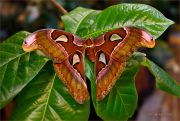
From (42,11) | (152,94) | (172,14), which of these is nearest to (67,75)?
(42,11)

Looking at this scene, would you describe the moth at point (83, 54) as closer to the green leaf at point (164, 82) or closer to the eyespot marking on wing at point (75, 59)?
the eyespot marking on wing at point (75, 59)

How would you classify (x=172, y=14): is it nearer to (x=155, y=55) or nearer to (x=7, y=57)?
(x=155, y=55)

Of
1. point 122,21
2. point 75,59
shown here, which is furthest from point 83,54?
point 122,21

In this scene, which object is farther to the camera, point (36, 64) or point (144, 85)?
point (144, 85)

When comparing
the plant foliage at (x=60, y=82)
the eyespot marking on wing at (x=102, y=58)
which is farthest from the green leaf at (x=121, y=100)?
the eyespot marking on wing at (x=102, y=58)

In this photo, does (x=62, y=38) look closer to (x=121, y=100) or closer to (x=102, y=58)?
(x=102, y=58)

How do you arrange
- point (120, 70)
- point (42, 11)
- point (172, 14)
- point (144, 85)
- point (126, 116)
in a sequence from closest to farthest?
point (120, 70) → point (126, 116) → point (42, 11) → point (144, 85) → point (172, 14)

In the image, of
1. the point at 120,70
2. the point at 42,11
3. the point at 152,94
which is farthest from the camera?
the point at 152,94

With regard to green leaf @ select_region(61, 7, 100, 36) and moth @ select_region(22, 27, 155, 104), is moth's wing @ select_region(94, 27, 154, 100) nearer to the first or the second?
moth @ select_region(22, 27, 155, 104)

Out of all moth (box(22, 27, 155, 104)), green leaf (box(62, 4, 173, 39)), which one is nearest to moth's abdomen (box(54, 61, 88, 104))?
moth (box(22, 27, 155, 104))

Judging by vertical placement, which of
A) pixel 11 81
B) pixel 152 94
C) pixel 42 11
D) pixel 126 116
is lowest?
pixel 152 94
